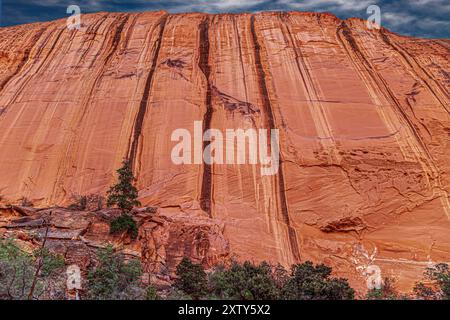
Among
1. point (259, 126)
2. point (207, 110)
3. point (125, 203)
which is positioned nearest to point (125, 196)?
point (125, 203)

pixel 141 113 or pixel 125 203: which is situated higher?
pixel 141 113

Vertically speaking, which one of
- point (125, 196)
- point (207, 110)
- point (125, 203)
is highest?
point (207, 110)

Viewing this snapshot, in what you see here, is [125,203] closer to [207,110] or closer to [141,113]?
[141,113]

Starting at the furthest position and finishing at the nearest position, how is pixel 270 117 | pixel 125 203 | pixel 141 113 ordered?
pixel 141 113
pixel 270 117
pixel 125 203

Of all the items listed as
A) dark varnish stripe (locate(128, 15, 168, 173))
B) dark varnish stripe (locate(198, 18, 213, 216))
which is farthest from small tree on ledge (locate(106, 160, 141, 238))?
dark varnish stripe (locate(198, 18, 213, 216))

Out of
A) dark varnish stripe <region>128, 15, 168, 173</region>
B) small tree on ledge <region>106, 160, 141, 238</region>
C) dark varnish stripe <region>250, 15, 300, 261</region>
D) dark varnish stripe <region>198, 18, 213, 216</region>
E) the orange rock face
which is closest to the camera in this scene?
small tree on ledge <region>106, 160, 141, 238</region>

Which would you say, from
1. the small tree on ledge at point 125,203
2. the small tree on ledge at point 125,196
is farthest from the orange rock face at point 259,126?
the small tree on ledge at point 125,196

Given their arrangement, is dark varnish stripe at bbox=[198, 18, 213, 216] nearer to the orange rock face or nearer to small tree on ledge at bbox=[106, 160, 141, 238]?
the orange rock face

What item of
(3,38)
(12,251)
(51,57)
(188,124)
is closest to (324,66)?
(188,124)
